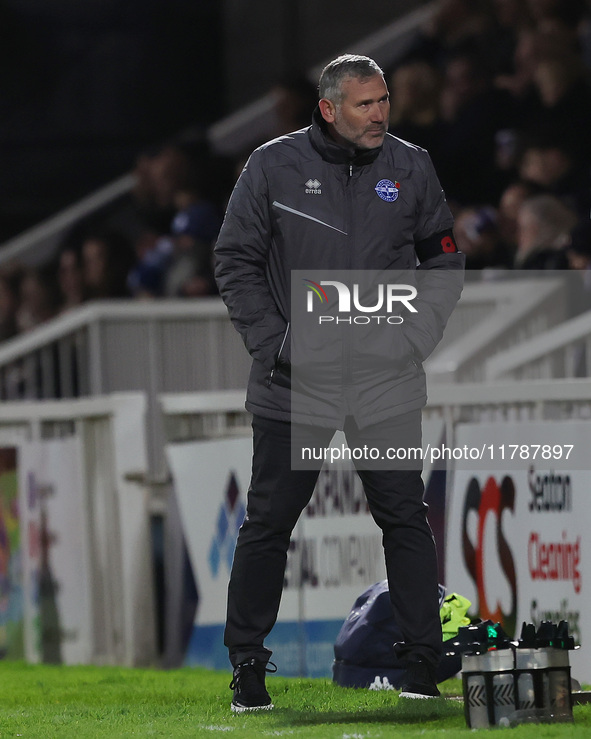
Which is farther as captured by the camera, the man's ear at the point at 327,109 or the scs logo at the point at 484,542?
the scs logo at the point at 484,542

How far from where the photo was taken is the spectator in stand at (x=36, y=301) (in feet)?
41.1

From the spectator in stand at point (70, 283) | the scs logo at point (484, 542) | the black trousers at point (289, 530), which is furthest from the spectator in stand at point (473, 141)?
the black trousers at point (289, 530)

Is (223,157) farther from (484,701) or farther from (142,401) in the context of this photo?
(484,701)

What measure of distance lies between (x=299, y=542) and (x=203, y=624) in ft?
2.44

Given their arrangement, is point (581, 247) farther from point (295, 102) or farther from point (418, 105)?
point (295, 102)

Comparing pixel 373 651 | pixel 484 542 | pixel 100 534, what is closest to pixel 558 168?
pixel 100 534

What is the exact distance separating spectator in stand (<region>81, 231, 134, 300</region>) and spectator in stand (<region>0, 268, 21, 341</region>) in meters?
0.91

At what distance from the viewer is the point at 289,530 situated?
4078 mm

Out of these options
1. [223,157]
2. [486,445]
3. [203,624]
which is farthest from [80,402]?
→ [223,157]

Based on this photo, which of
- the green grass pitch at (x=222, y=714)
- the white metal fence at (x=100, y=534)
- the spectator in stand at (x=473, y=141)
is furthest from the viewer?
the spectator in stand at (x=473, y=141)

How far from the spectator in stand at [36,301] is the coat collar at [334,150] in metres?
8.62

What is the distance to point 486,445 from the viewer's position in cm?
537

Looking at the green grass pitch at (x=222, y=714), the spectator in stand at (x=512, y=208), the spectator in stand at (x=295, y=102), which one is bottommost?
the green grass pitch at (x=222, y=714)

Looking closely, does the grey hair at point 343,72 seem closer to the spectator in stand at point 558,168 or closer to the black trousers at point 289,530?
the black trousers at point 289,530
